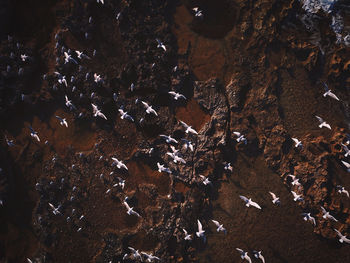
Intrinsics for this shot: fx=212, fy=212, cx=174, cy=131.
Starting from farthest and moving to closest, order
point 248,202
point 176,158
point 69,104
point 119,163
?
point 69,104, point 119,163, point 176,158, point 248,202

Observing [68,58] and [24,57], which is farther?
[24,57]

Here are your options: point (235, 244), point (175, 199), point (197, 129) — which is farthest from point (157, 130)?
point (235, 244)

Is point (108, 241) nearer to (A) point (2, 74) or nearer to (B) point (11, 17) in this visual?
(A) point (2, 74)

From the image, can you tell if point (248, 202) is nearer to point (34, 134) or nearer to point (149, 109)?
point (149, 109)

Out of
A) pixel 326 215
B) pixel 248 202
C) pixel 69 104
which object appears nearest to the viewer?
pixel 326 215

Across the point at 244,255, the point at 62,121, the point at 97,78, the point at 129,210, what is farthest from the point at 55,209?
the point at 244,255

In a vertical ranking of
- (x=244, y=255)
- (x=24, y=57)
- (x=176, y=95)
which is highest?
(x=24, y=57)

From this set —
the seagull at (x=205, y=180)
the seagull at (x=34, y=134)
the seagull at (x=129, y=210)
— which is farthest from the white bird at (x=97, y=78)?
the seagull at (x=205, y=180)

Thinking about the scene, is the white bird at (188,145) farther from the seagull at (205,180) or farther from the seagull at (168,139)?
the seagull at (205,180)

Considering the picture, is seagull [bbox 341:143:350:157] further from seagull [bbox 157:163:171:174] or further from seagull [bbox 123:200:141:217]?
seagull [bbox 123:200:141:217]
